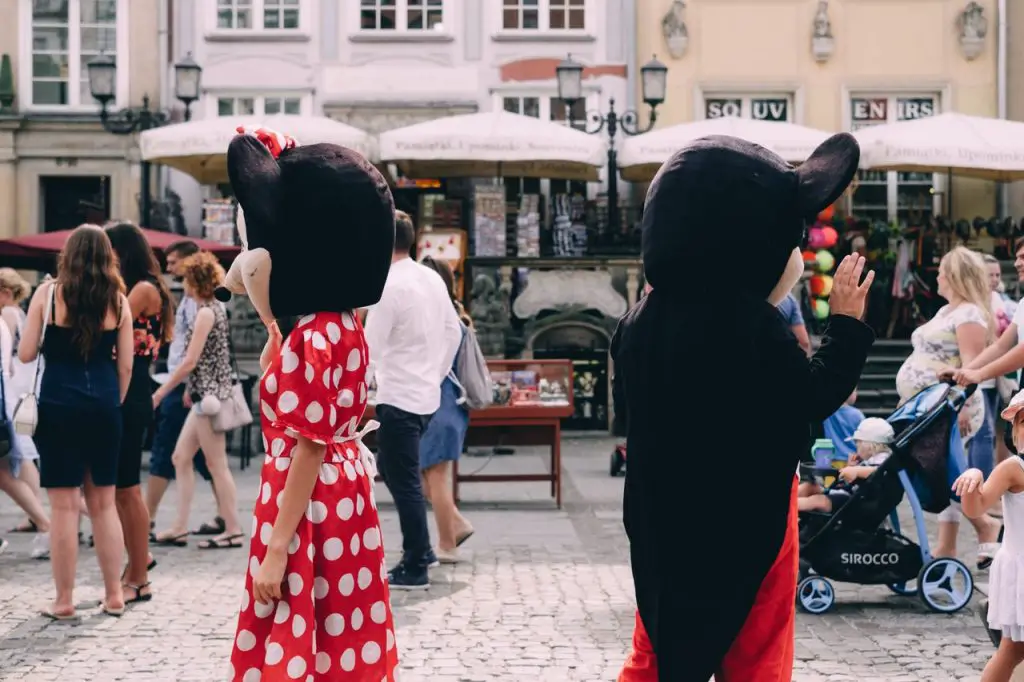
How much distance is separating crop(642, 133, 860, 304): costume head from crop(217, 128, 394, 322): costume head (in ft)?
2.93

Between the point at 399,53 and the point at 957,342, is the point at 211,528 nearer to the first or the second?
the point at 957,342

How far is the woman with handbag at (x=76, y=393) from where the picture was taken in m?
6.91

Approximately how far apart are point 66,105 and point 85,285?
15.4 metres

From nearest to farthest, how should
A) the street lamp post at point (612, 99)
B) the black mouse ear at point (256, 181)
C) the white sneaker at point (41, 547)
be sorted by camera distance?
the black mouse ear at point (256, 181)
the white sneaker at point (41, 547)
the street lamp post at point (612, 99)

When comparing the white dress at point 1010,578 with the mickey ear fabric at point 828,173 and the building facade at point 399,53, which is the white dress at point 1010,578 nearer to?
the mickey ear fabric at point 828,173

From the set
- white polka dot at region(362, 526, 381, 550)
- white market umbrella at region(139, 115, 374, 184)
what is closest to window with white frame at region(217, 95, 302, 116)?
white market umbrella at region(139, 115, 374, 184)

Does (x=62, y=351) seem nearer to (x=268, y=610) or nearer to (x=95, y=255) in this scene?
(x=95, y=255)

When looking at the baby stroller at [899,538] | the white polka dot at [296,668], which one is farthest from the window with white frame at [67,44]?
the white polka dot at [296,668]

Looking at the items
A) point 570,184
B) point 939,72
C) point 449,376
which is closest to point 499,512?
point 449,376

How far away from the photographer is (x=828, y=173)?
3.87m

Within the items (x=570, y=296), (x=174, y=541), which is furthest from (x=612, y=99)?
(x=174, y=541)

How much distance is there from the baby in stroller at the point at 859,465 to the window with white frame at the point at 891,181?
45.2ft

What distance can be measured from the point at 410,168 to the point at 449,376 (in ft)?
34.1

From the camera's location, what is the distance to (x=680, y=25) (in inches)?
823
